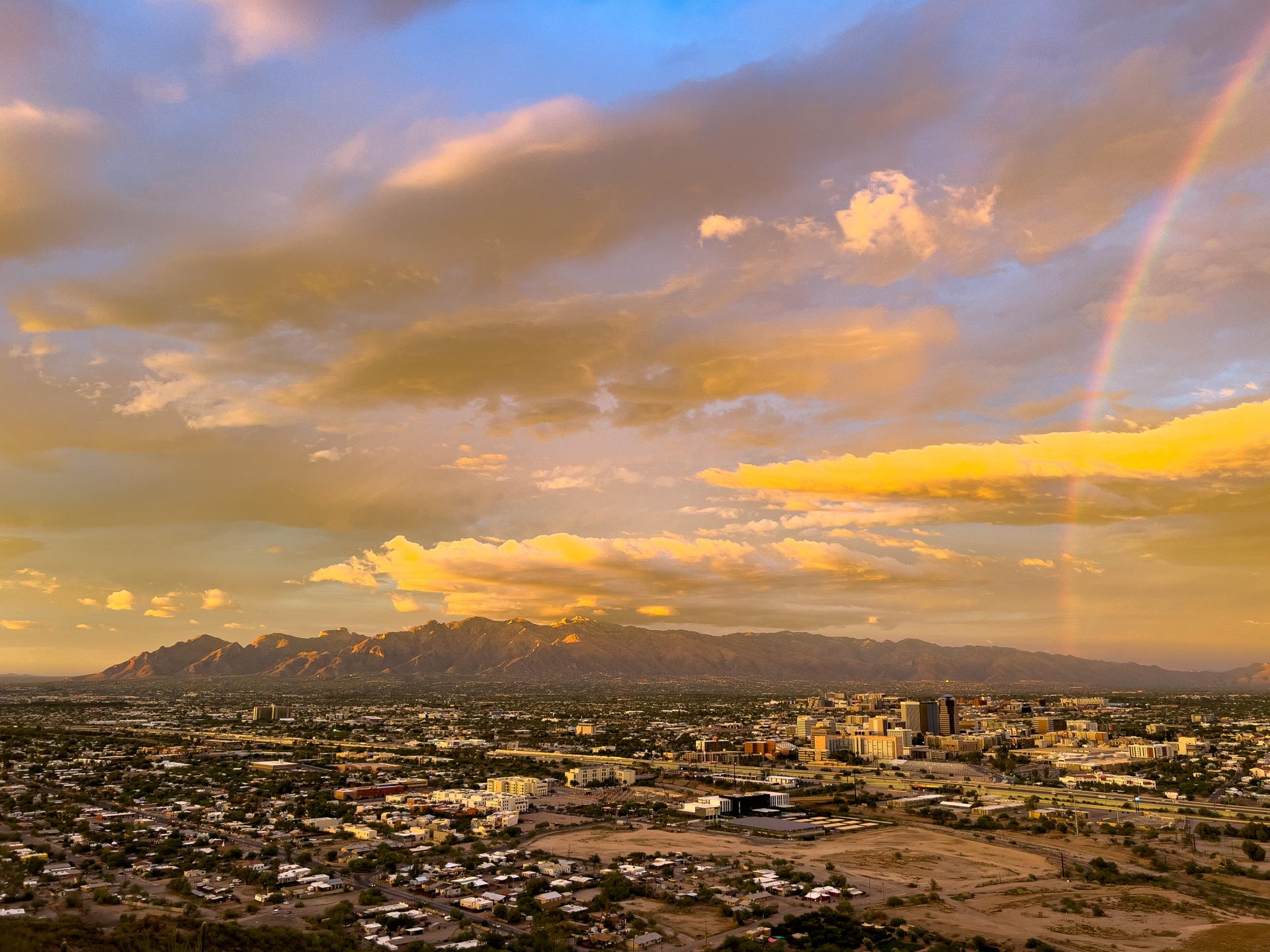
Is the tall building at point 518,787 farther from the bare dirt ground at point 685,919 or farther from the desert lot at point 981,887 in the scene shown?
the bare dirt ground at point 685,919

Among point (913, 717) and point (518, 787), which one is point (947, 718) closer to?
point (913, 717)

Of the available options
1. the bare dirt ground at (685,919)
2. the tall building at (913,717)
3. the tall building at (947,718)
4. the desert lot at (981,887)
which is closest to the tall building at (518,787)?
the desert lot at (981,887)

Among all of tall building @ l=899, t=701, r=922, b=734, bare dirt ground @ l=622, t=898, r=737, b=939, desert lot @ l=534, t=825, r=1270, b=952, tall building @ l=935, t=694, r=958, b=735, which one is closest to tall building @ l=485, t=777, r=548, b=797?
desert lot @ l=534, t=825, r=1270, b=952

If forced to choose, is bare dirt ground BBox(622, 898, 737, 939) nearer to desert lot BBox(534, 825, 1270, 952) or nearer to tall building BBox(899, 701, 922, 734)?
desert lot BBox(534, 825, 1270, 952)

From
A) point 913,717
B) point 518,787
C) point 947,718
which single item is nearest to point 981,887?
point 518,787

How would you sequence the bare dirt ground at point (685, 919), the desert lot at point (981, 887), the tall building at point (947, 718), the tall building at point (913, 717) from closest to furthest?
1. the bare dirt ground at point (685, 919)
2. the desert lot at point (981, 887)
3. the tall building at point (947, 718)
4. the tall building at point (913, 717)

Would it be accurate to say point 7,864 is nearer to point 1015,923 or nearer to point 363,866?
point 363,866

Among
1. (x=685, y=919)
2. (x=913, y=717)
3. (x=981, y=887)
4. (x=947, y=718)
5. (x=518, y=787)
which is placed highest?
(x=685, y=919)
